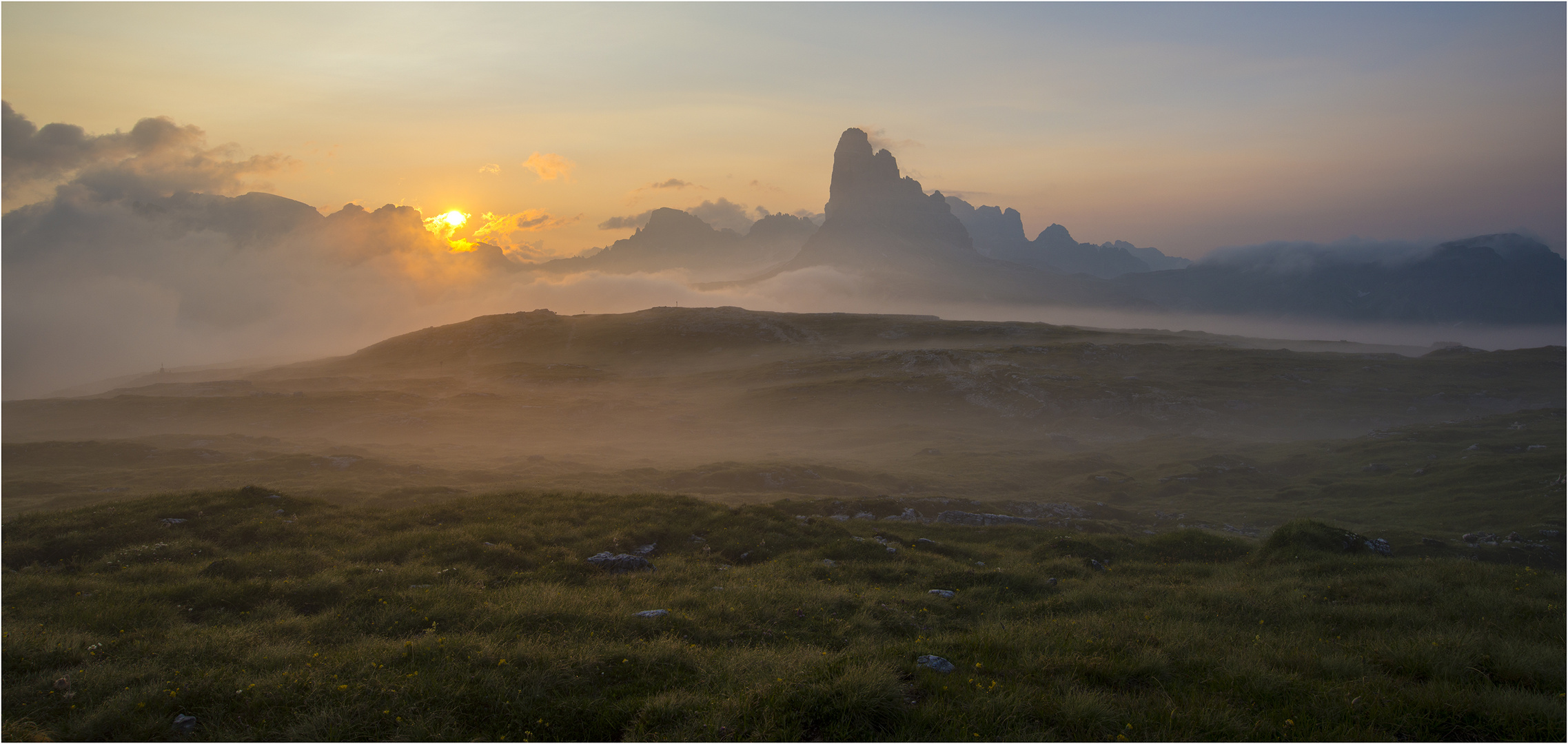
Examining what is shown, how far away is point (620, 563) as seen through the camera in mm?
23250

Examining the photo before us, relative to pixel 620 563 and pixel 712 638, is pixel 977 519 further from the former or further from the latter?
pixel 712 638

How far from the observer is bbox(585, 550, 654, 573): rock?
23.0 m

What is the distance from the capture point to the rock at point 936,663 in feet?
42.0

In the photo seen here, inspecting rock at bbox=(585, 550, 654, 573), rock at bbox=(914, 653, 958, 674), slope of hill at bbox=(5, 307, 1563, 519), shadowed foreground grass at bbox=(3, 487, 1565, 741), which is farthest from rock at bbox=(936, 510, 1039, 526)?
rock at bbox=(914, 653, 958, 674)

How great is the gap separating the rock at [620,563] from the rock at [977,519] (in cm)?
2373

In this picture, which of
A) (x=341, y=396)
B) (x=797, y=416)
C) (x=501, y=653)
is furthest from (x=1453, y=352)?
(x=341, y=396)

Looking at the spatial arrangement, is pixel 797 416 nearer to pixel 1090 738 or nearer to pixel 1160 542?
pixel 1160 542

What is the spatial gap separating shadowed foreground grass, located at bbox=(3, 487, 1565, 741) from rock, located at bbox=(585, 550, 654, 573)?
2.60 feet

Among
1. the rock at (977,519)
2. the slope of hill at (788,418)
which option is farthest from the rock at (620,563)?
the slope of hill at (788,418)

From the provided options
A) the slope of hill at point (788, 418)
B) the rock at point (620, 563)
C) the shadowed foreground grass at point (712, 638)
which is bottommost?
the slope of hill at point (788, 418)

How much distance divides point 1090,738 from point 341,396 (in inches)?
5996

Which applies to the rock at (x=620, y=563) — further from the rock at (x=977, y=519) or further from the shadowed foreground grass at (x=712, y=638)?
the rock at (x=977, y=519)

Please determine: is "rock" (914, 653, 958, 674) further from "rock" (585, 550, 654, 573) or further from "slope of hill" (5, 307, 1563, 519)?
"slope of hill" (5, 307, 1563, 519)

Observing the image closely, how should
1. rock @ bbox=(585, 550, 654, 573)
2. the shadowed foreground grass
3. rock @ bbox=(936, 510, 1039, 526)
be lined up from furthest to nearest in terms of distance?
rock @ bbox=(936, 510, 1039, 526)
rock @ bbox=(585, 550, 654, 573)
the shadowed foreground grass
